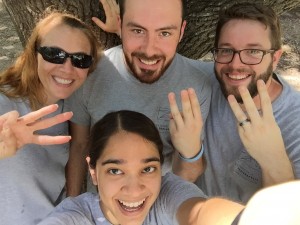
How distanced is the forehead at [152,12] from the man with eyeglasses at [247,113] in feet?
1.22

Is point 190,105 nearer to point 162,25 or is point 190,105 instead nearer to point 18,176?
point 162,25

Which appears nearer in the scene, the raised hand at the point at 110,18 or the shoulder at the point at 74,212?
the shoulder at the point at 74,212

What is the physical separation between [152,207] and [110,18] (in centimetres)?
138

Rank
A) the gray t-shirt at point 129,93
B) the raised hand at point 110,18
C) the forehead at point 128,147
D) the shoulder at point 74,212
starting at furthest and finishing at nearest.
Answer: the raised hand at point 110,18
the gray t-shirt at point 129,93
the forehead at point 128,147
the shoulder at point 74,212

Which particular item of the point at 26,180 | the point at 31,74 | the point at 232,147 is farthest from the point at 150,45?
the point at 26,180

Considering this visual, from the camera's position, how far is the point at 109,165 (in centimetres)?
220

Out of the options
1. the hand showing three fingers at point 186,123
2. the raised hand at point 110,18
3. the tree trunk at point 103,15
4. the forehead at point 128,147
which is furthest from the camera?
the tree trunk at point 103,15

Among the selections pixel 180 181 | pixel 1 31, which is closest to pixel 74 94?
pixel 180 181

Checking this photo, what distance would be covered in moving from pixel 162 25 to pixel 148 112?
1.76ft

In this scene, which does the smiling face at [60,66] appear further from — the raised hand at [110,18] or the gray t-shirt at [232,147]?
the gray t-shirt at [232,147]

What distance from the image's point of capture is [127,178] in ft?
7.09

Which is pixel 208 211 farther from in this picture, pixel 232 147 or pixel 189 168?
pixel 232 147

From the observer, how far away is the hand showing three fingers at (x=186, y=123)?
7.80ft

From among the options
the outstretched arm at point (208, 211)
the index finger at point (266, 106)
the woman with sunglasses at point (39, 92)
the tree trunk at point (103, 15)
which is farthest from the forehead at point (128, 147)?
the tree trunk at point (103, 15)
